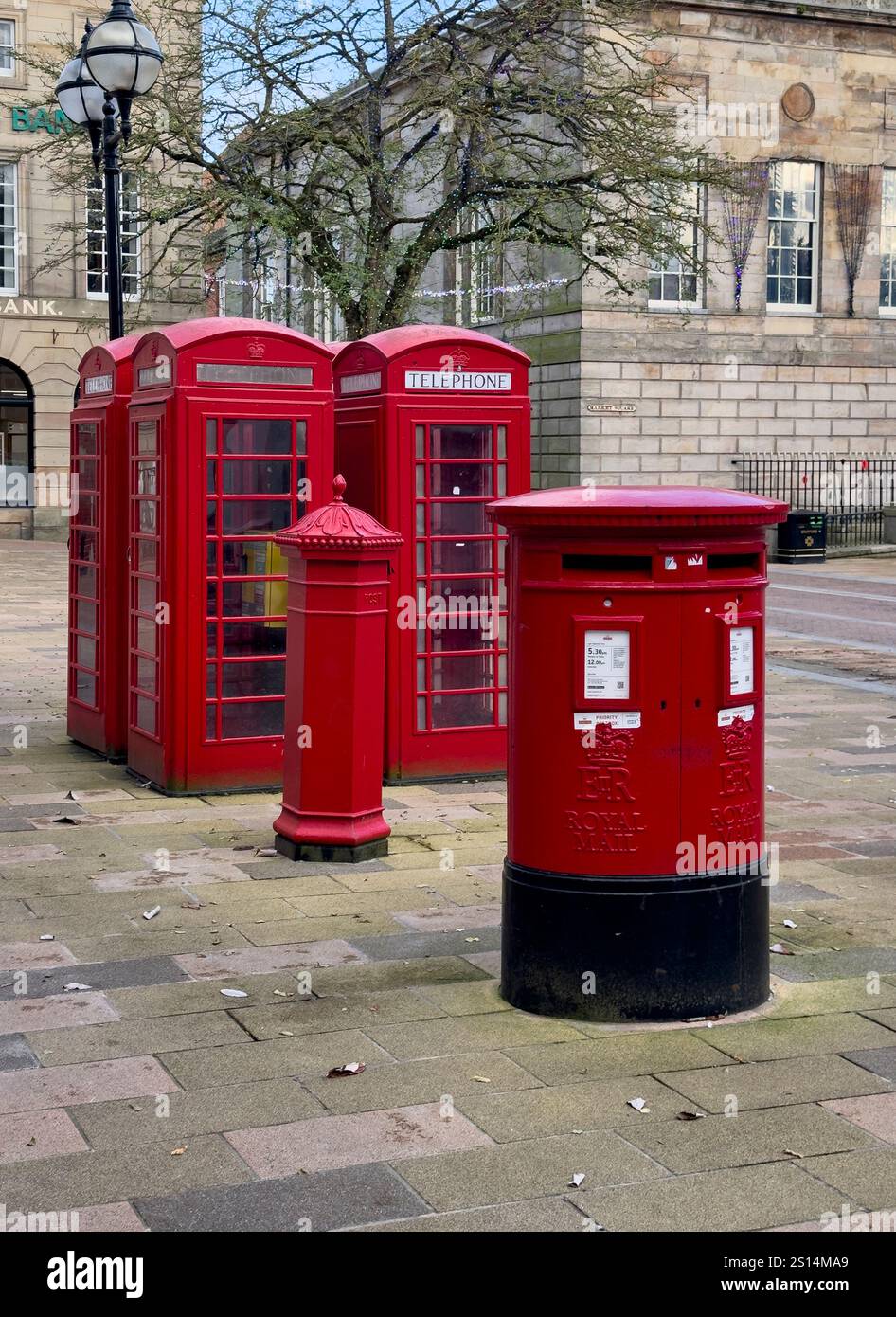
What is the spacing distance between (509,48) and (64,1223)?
66.6 feet

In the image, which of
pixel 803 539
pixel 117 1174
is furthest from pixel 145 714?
pixel 803 539

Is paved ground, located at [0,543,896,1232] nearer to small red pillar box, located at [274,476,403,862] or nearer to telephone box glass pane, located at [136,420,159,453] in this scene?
small red pillar box, located at [274,476,403,862]

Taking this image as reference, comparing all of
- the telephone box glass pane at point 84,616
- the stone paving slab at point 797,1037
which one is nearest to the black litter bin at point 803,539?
the telephone box glass pane at point 84,616

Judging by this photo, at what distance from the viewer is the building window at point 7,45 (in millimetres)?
34656

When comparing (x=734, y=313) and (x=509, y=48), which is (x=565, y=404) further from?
(x=509, y=48)

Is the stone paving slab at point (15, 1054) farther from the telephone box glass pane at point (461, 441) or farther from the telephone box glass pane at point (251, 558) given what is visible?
the telephone box glass pane at point (461, 441)

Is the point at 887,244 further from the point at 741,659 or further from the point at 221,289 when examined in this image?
the point at 741,659

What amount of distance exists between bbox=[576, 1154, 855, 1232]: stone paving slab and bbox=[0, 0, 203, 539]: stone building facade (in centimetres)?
3248

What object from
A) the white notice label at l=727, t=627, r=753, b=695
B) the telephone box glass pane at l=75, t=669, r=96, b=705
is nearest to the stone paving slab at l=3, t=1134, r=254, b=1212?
the white notice label at l=727, t=627, r=753, b=695

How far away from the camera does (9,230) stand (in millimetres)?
35531

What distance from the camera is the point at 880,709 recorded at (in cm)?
1237

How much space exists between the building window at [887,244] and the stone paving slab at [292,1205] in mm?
34046

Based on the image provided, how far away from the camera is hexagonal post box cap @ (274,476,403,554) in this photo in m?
7.42
